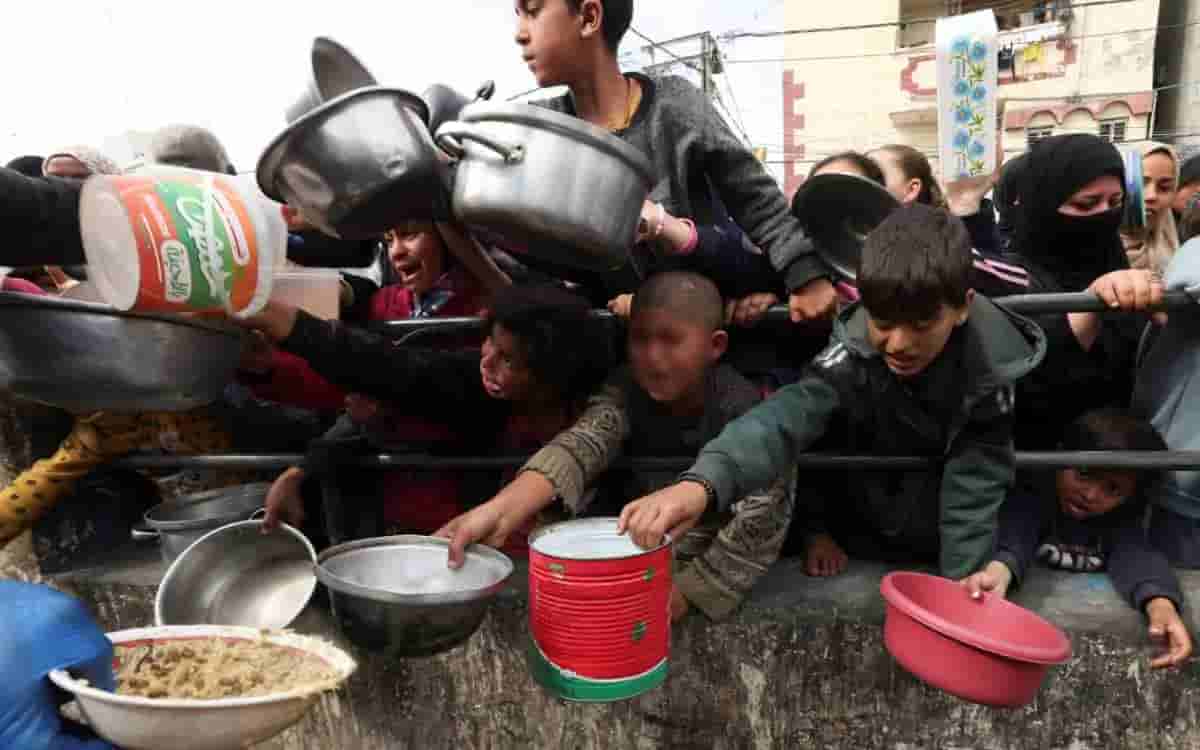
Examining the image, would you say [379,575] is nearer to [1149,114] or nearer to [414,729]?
[414,729]

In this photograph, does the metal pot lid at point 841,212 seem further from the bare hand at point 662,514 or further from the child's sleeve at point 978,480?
the bare hand at point 662,514

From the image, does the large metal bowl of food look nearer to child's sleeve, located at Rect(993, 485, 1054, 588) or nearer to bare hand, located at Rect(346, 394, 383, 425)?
bare hand, located at Rect(346, 394, 383, 425)

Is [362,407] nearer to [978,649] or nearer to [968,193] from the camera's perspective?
[978,649]

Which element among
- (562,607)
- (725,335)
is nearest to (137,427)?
(562,607)

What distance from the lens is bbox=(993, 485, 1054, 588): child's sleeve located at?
1688 mm

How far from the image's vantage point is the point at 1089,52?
1516 centimetres

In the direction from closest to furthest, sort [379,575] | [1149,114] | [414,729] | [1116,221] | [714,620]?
[379,575] → [714,620] → [414,729] → [1116,221] → [1149,114]

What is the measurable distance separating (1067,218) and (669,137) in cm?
131

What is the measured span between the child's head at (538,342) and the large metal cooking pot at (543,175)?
0.47 metres

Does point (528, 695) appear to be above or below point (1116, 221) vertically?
below

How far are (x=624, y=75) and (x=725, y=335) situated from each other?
84 cm

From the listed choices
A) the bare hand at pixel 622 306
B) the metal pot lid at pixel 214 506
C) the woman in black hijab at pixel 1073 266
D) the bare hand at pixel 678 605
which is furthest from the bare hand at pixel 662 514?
the metal pot lid at pixel 214 506

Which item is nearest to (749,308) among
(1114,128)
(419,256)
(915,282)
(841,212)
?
(841,212)

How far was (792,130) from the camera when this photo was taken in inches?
706
